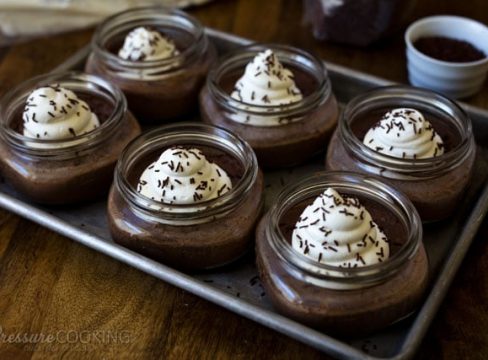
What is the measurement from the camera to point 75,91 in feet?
7.43

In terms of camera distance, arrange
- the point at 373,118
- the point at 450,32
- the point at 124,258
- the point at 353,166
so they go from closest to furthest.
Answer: the point at 124,258 → the point at 353,166 → the point at 373,118 → the point at 450,32

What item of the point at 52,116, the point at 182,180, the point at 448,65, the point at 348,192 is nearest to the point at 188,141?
the point at 182,180

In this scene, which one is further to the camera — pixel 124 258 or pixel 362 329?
pixel 124 258

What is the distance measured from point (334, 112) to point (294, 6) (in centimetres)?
91

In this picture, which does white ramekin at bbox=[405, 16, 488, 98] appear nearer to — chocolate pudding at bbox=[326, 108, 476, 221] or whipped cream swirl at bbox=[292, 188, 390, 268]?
chocolate pudding at bbox=[326, 108, 476, 221]

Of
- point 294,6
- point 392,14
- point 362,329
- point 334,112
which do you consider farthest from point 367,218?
point 294,6

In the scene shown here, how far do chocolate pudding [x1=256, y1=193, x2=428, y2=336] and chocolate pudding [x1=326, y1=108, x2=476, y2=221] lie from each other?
20 centimetres

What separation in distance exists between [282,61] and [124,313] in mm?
1019

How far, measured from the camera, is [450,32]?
8.38 ft

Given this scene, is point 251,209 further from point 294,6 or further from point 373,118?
point 294,6

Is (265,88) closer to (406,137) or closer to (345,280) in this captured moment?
(406,137)

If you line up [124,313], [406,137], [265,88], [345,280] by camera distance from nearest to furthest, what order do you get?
[345,280], [124,313], [406,137], [265,88]

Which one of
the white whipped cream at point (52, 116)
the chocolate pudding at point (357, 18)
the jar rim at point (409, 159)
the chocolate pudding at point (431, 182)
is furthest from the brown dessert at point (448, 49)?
the white whipped cream at point (52, 116)

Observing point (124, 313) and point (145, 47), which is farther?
point (145, 47)
